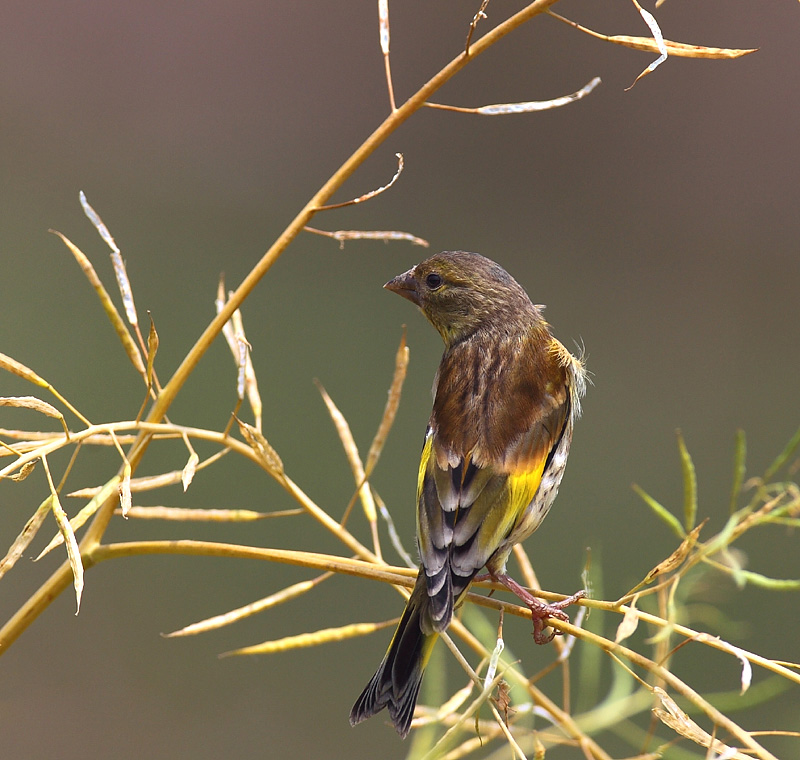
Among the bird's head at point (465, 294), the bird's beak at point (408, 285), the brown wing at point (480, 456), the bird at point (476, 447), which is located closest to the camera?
the bird at point (476, 447)

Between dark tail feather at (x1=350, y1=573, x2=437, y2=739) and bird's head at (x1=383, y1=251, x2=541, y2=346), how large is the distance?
39.0 inches

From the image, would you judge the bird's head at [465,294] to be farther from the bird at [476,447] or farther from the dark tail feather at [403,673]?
the dark tail feather at [403,673]

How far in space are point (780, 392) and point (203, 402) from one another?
4363 millimetres

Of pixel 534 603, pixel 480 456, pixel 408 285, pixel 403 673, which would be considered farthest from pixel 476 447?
pixel 408 285

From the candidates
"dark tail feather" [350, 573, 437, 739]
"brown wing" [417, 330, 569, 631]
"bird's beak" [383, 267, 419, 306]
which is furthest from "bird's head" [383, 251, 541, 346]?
"dark tail feather" [350, 573, 437, 739]

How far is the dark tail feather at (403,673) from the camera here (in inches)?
62.2

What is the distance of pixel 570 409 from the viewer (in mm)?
2283

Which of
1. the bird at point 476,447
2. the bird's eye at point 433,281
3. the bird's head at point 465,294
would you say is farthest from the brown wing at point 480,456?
the bird's eye at point 433,281

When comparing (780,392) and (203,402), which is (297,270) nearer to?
(203,402)

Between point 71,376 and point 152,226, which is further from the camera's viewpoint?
point 152,226

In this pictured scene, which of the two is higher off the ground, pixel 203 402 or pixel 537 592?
pixel 537 592

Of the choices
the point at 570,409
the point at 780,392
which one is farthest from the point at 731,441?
the point at 570,409

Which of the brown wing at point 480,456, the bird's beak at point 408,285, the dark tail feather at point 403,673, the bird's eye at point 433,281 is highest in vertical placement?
the bird's eye at point 433,281

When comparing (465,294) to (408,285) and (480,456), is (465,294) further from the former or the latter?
(480,456)
